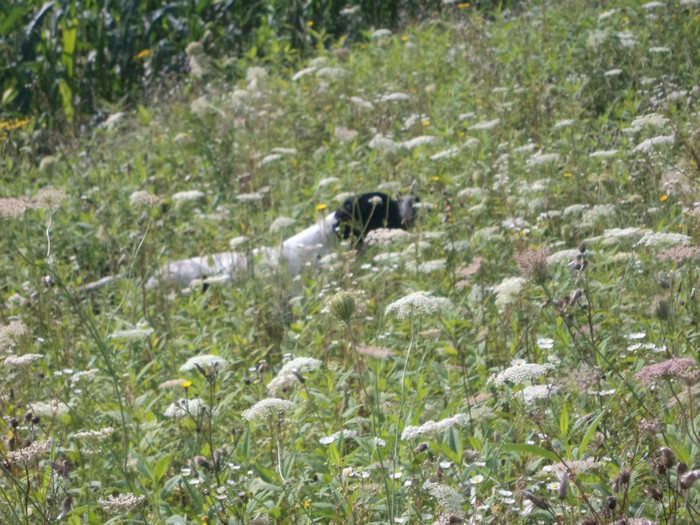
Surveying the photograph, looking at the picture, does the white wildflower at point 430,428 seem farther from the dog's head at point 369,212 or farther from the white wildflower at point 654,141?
the dog's head at point 369,212

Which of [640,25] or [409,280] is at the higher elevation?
[640,25]

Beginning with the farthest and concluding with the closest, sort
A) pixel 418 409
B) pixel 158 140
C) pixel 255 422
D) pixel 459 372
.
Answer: pixel 158 140
pixel 459 372
pixel 255 422
pixel 418 409

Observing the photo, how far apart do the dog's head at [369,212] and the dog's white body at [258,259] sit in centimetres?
9

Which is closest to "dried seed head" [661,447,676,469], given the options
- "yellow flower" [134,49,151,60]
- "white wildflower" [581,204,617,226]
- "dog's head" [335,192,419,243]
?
"white wildflower" [581,204,617,226]

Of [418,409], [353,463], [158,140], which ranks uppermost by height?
[418,409]

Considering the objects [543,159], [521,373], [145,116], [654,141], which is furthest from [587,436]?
[145,116]

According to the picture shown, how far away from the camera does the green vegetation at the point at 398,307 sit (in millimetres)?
2139

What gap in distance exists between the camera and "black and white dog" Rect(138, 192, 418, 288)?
4.73 meters

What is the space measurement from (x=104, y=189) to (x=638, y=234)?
433 cm

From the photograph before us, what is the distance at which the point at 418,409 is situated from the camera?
250 cm

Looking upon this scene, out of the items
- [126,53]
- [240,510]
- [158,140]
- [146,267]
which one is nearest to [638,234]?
[240,510]

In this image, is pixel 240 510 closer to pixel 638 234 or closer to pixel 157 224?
pixel 638 234

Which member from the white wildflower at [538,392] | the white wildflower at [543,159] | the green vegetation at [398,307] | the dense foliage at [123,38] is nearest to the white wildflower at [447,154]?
the green vegetation at [398,307]

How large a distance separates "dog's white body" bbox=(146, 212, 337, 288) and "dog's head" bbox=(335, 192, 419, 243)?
0.09 m
